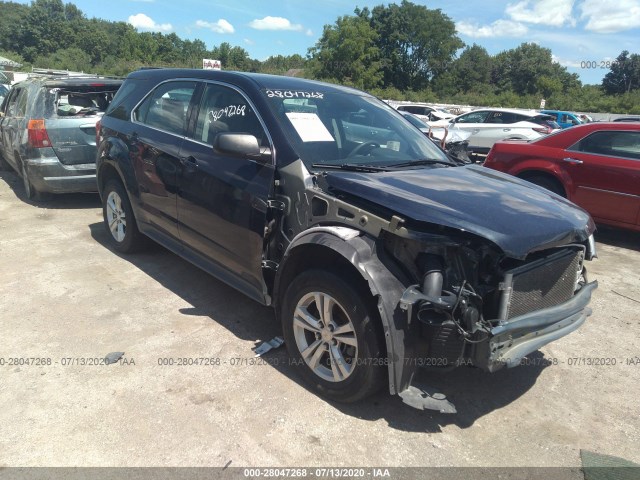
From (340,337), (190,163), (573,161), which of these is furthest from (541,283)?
(573,161)

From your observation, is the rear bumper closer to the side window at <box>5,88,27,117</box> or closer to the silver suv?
the silver suv

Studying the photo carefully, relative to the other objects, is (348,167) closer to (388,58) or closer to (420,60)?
(388,58)

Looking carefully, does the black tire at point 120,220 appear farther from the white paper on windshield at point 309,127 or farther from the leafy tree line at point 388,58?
the leafy tree line at point 388,58

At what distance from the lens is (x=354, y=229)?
114 inches

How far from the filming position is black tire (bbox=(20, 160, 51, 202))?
747 cm

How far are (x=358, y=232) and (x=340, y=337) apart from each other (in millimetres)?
628

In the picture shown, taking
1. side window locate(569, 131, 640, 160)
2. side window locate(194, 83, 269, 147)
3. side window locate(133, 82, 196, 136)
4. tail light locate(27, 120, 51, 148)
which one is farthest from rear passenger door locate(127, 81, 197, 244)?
side window locate(569, 131, 640, 160)

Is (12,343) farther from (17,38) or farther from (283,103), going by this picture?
→ (17,38)

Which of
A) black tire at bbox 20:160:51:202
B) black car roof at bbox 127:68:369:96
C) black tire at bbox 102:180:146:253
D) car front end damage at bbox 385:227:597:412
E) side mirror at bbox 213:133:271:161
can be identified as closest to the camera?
car front end damage at bbox 385:227:597:412

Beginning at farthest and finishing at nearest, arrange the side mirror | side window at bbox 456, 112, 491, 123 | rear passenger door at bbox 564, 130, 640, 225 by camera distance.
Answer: side window at bbox 456, 112, 491, 123, rear passenger door at bbox 564, 130, 640, 225, the side mirror

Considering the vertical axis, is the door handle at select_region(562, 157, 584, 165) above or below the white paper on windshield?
below

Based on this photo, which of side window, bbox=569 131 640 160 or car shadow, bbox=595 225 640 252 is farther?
car shadow, bbox=595 225 640 252

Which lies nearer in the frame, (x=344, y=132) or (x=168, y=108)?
(x=344, y=132)

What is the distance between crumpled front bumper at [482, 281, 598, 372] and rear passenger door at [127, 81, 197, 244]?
2793 millimetres
